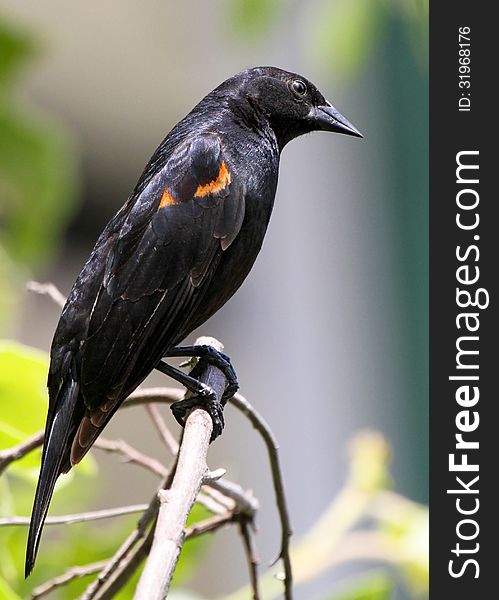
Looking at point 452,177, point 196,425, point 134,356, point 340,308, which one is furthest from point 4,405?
point 340,308

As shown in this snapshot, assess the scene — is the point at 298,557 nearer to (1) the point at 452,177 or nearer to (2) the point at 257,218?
(2) the point at 257,218

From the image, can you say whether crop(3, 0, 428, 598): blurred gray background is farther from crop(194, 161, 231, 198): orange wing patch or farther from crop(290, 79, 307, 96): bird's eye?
crop(194, 161, 231, 198): orange wing patch

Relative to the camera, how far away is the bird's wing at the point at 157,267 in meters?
1.42

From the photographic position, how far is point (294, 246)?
517cm

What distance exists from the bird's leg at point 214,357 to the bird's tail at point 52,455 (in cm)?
19

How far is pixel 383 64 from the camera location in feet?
14.2

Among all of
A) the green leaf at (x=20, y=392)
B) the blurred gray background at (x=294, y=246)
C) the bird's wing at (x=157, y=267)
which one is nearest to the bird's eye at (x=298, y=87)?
the bird's wing at (x=157, y=267)

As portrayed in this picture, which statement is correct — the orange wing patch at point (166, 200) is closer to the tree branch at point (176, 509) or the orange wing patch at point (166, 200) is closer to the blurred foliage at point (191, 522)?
the blurred foliage at point (191, 522)

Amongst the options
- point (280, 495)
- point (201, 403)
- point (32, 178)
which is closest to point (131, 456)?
point (201, 403)

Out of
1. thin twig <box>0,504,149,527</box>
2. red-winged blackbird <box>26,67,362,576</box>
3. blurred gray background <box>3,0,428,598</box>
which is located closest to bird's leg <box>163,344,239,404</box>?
red-winged blackbird <box>26,67,362,576</box>

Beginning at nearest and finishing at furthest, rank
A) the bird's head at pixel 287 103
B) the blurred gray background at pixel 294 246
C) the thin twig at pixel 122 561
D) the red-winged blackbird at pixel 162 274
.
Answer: the thin twig at pixel 122 561 < the red-winged blackbird at pixel 162 274 < the bird's head at pixel 287 103 < the blurred gray background at pixel 294 246

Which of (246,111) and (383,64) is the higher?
(383,64)

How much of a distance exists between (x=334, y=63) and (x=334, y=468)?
3089mm

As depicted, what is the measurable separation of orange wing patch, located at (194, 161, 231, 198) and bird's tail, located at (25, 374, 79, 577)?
342 mm
